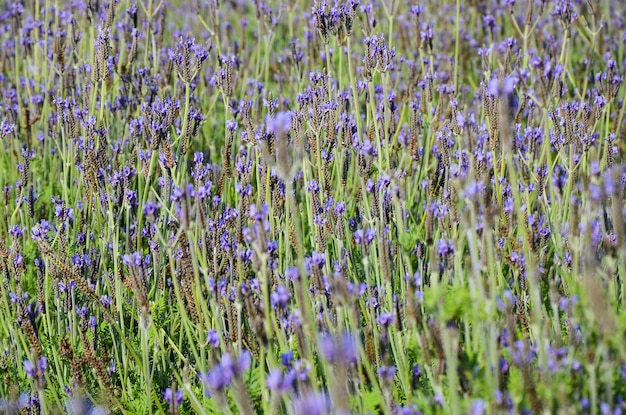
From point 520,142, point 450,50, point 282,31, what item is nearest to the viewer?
point 520,142

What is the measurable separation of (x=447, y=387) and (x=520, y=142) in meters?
1.33

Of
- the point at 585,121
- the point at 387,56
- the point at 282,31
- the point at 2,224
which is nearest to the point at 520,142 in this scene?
the point at 585,121

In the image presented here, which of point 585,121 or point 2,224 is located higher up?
point 585,121

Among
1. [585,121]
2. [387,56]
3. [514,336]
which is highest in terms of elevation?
[387,56]

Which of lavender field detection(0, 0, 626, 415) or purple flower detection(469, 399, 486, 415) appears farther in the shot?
lavender field detection(0, 0, 626, 415)

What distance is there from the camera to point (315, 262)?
1718 mm

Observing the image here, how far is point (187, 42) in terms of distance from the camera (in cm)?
243

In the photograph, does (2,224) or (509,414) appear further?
(2,224)

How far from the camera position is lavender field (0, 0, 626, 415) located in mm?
1476

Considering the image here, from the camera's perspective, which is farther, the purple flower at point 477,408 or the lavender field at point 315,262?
the lavender field at point 315,262

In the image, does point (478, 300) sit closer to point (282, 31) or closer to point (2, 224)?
point (2, 224)

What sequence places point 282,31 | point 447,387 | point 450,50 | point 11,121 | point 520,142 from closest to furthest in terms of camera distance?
point 447,387
point 520,142
point 11,121
point 450,50
point 282,31

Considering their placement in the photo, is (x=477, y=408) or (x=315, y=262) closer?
(x=477, y=408)

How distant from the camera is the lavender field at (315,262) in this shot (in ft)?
4.84
